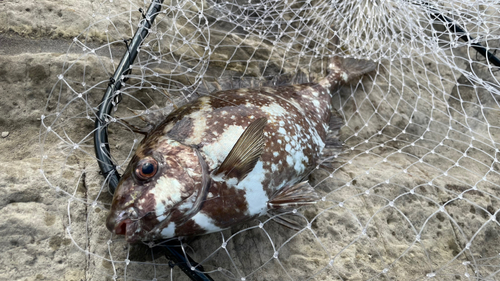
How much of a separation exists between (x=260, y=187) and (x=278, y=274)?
0.60 metres

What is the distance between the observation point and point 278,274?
6.43 feet

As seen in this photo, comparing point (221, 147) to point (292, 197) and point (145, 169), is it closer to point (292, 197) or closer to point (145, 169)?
point (145, 169)

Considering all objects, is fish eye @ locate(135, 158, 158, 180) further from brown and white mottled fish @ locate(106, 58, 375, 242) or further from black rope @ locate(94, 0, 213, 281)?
black rope @ locate(94, 0, 213, 281)

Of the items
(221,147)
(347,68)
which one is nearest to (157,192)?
(221,147)

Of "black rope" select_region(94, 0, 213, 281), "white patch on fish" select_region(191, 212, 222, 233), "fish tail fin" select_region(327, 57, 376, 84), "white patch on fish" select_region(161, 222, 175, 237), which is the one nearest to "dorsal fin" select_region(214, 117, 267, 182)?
"white patch on fish" select_region(191, 212, 222, 233)

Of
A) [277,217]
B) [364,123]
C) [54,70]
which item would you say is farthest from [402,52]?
[54,70]

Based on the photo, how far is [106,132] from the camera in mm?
1927

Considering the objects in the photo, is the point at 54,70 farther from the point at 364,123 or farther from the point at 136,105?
the point at 364,123

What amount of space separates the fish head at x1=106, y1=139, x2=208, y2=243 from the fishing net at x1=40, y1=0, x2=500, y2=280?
0.34 m

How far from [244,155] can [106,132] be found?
905 mm

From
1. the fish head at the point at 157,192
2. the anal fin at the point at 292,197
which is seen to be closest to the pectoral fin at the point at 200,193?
the fish head at the point at 157,192

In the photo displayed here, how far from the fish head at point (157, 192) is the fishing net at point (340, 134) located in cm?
34

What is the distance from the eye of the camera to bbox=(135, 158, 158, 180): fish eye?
1.56m

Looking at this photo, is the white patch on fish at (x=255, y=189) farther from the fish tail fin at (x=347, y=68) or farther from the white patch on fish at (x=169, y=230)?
the fish tail fin at (x=347, y=68)
